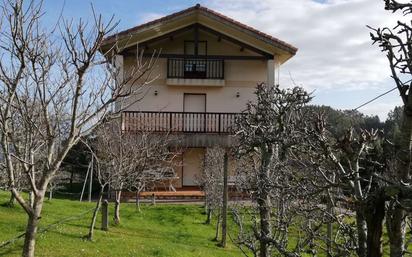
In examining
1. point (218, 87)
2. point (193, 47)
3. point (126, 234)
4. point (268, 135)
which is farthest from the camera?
point (193, 47)

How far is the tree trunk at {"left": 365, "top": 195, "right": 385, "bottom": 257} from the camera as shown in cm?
274

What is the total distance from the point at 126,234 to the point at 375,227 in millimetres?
11073

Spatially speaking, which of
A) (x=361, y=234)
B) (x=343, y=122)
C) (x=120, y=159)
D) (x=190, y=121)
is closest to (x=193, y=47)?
(x=190, y=121)

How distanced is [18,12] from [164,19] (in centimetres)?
1895

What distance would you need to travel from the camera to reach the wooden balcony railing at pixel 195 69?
1038 inches

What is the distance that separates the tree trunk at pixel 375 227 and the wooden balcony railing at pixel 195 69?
2373 centimetres

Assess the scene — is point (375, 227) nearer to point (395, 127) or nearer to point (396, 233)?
point (396, 233)

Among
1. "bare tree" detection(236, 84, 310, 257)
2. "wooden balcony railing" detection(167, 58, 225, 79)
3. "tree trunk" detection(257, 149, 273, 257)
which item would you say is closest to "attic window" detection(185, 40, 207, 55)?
"wooden balcony railing" detection(167, 58, 225, 79)

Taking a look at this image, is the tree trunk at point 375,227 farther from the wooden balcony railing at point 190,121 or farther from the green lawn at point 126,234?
the wooden balcony railing at point 190,121

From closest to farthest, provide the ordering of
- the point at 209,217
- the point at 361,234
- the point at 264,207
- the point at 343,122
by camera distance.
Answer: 1. the point at 361,234
2. the point at 264,207
3. the point at 343,122
4. the point at 209,217

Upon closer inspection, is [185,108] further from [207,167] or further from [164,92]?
[207,167]

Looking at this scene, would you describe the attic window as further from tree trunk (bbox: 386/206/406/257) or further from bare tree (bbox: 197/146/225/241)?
tree trunk (bbox: 386/206/406/257)

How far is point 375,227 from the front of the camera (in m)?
Answer: 2.76

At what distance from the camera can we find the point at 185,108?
2691 centimetres
